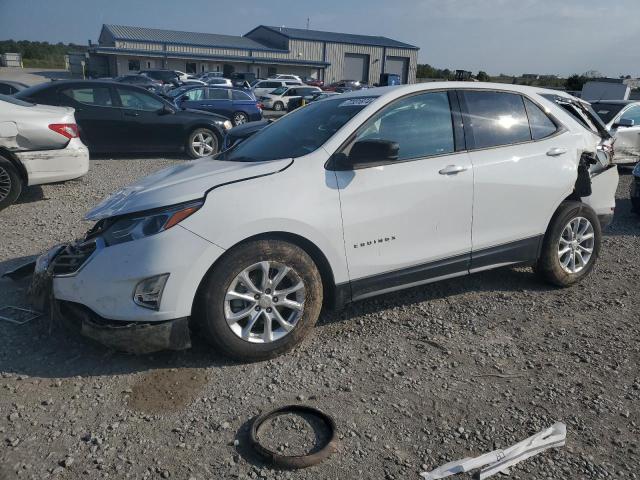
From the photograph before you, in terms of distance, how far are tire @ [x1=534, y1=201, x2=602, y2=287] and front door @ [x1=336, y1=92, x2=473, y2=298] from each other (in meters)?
0.95

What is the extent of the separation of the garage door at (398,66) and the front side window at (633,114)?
58.9 metres

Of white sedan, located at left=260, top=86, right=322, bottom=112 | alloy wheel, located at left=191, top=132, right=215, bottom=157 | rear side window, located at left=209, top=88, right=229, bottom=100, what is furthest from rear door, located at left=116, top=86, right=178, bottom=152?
white sedan, located at left=260, top=86, right=322, bottom=112

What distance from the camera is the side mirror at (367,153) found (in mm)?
3523

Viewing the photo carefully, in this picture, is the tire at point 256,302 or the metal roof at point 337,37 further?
the metal roof at point 337,37

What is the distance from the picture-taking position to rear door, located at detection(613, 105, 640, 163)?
35.8 ft

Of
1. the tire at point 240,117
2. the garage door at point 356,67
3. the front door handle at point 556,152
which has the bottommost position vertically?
the tire at point 240,117

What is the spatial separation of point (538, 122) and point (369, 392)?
2776 mm

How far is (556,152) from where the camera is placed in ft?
14.6

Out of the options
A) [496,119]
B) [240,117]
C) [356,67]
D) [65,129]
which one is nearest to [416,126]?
[496,119]

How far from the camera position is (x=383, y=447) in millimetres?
2664

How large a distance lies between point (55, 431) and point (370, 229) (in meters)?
2.16

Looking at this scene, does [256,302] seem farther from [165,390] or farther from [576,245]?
[576,245]

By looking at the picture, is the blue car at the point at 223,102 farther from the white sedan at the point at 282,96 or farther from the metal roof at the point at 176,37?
the metal roof at the point at 176,37

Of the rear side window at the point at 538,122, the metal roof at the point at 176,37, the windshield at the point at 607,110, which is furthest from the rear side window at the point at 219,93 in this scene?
the metal roof at the point at 176,37
